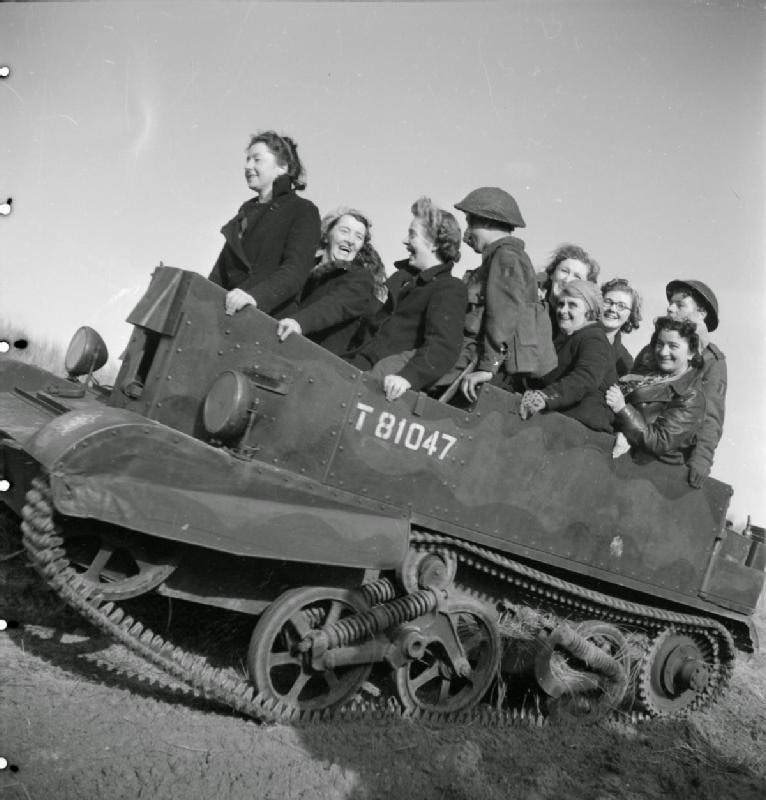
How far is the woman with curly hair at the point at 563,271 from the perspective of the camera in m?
6.59

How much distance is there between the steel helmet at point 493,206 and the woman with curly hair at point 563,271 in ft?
3.04

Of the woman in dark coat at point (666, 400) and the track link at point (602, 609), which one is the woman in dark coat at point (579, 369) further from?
the track link at point (602, 609)

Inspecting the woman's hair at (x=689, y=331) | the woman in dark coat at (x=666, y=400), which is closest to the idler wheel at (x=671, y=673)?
the woman in dark coat at (x=666, y=400)

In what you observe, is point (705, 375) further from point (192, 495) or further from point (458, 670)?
point (192, 495)

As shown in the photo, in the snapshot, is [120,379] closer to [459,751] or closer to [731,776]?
[459,751]

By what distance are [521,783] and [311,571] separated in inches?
66.6

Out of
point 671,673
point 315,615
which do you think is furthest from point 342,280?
point 671,673

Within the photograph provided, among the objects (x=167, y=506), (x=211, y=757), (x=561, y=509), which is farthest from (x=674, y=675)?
(x=167, y=506)

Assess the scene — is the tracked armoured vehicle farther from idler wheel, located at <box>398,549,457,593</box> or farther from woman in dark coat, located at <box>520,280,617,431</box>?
woman in dark coat, located at <box>520,280,617,431</box>

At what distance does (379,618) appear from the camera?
476cm

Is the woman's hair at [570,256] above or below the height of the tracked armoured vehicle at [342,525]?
above

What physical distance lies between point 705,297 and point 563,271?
1.25 meters

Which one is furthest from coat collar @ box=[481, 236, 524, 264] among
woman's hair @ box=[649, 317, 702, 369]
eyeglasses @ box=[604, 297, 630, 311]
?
eyeglasses @ box=[604, 297, 630, 311]

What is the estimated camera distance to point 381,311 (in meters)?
6.14
